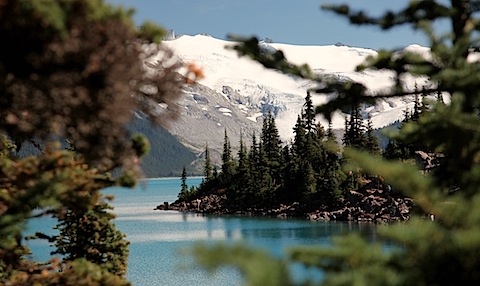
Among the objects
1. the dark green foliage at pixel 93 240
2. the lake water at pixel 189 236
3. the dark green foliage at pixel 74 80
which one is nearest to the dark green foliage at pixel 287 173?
the lake water at pixel 189 236

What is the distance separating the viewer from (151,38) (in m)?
6.96

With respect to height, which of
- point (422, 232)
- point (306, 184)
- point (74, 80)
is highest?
point (306, 184)

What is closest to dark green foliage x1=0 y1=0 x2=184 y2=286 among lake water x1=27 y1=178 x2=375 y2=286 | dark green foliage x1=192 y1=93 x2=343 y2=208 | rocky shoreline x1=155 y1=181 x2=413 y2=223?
lake water x1=27 y1=178 x2=375 y2=286

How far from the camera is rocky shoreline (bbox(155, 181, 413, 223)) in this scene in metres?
74.4

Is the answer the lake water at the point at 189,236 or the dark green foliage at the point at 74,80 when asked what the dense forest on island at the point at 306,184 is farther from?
the dark green foliage at the point at 74,80

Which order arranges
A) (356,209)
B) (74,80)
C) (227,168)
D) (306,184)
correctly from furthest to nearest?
1. (227,168)
2. (306,184)
3. (356,209)
4. (74,80)

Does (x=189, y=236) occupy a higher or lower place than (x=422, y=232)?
lower

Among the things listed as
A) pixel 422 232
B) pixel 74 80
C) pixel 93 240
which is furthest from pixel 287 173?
pixel 422 232

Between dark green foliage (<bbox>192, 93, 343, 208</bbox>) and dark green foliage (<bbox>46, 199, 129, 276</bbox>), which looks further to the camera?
dark green foliage (<bbox>192, 93, 343, 208</bbox>)

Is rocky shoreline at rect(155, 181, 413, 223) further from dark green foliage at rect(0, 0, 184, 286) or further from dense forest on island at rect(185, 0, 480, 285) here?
dark green foliage at rect(0, 0, 184, 286)

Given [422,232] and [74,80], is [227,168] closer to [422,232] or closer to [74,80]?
[74,80]

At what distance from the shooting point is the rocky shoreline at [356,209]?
74438 millimetres

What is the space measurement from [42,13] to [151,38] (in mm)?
1731

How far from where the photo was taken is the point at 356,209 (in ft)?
263
